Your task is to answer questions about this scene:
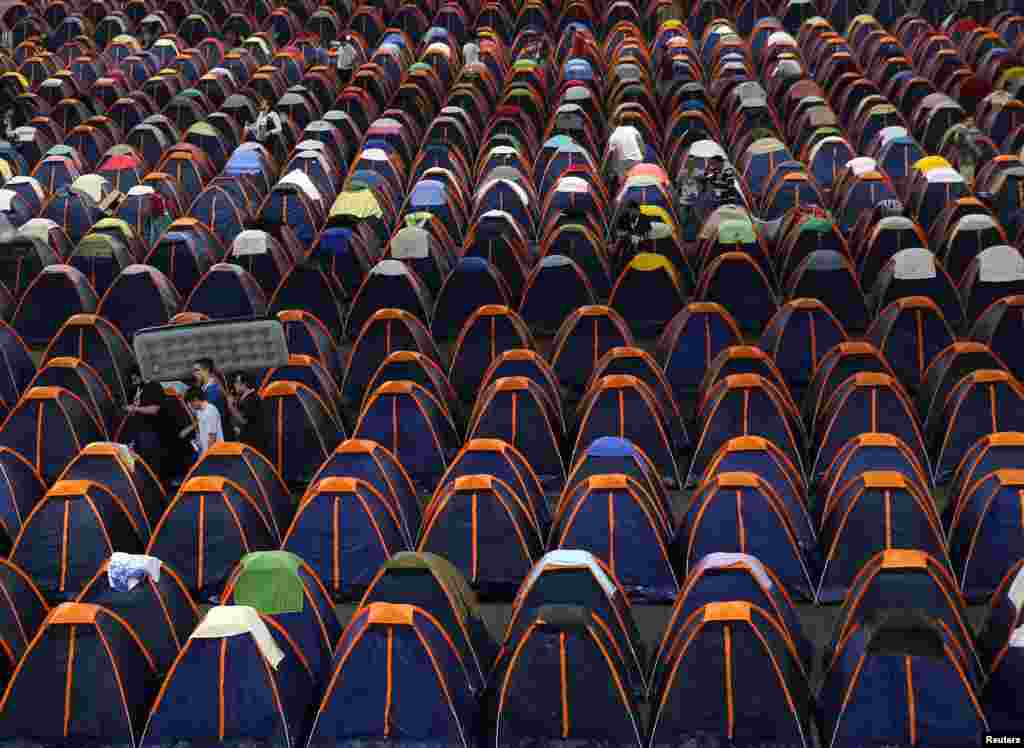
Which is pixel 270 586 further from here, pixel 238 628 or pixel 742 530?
pixel 742 530

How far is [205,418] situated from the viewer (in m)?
15.5

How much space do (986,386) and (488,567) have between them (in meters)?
5.29

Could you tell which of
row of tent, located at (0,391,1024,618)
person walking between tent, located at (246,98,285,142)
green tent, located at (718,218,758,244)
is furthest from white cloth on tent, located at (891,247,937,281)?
person walking between tent, located at (246,98,285,142)

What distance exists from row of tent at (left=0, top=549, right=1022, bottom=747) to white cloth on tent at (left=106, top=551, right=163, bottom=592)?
417 millimetres

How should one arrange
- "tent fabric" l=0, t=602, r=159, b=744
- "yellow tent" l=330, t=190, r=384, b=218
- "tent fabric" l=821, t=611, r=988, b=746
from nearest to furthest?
"tent fabric" l=821, t=611, r=988, b=746
"tent fabric" l=0, t=602, r=159, b=744
"yellow tent" l=330, t=190, r=384, b=218

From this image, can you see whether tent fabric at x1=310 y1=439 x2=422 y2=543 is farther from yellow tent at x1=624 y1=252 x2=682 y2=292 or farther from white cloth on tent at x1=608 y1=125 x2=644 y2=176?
white cloth on tent at x1=608 y1=125 x2=644 y2=176

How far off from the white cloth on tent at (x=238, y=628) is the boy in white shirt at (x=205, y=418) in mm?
3852

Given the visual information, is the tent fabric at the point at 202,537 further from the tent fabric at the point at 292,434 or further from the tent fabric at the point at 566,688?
the tent fabric at the point at 566,688

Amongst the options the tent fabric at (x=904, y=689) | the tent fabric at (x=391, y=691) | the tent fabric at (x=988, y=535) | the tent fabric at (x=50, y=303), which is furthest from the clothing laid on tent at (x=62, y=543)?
the tent fabric at (x=988, y=535)

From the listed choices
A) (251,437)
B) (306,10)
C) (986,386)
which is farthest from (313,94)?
(986,386)

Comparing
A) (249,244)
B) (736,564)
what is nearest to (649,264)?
(249,244)

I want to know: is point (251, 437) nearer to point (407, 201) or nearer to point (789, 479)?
point (789, 479)

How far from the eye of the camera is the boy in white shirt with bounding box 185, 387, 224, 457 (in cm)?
1542

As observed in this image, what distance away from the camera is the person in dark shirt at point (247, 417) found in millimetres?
15617
